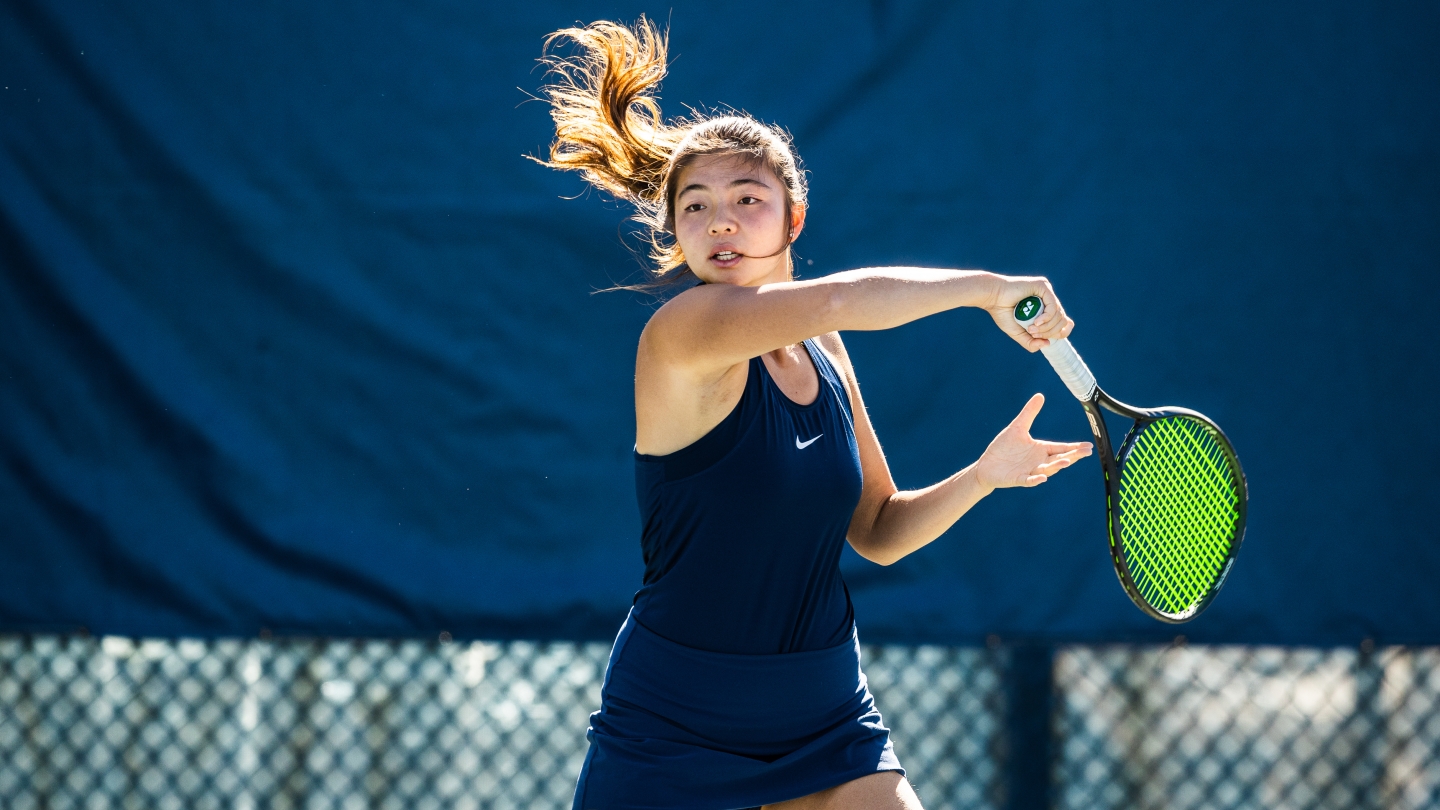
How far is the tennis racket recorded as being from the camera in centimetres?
205

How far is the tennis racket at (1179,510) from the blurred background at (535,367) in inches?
23.7

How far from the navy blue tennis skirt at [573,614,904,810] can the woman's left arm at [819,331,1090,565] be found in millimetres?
310

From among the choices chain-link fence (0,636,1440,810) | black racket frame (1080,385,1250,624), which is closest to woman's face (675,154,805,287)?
black racket frame (1080,385,1250,624)

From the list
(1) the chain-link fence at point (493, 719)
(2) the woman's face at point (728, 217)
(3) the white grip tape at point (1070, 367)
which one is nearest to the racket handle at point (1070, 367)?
A: (3) the white grip tape at point (1070, 367)

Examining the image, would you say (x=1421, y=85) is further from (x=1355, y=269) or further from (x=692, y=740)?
(x=692, y=740)

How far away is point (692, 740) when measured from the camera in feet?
5.74

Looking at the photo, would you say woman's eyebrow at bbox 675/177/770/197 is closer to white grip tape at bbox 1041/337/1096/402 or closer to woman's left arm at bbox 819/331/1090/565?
woman's left arm at bbox 819/331/1090/565

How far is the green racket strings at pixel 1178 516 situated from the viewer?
208cm

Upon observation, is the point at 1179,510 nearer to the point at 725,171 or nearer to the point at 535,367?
the point at 725,171

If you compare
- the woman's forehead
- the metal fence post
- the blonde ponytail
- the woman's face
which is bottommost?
the metal fence post

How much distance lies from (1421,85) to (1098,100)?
68 centimetres

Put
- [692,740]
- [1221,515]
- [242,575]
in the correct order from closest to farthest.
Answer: [692,740] < [1221,515] < [242,575]

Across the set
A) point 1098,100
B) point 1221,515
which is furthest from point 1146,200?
point 1221,515

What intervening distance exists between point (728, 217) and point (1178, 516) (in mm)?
869
